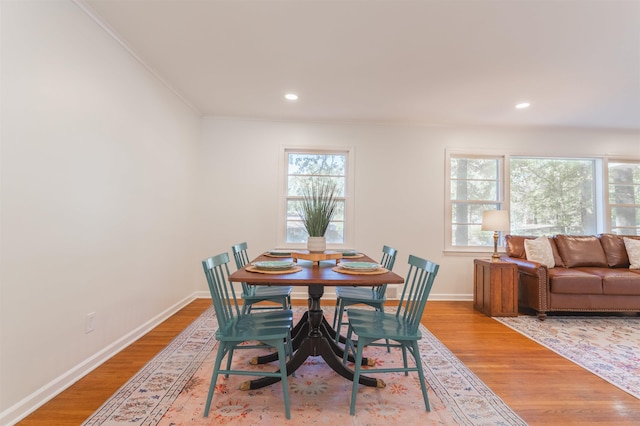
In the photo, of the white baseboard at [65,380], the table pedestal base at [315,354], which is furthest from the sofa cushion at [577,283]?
the white baseboard at [65,380]

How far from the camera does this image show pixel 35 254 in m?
1.66

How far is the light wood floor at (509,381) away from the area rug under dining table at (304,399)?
0.11 m

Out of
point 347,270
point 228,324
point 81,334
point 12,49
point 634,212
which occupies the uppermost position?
point 12,49

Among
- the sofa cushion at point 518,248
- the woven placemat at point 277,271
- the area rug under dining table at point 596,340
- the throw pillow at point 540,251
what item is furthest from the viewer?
the sofa cushion at point 518,248

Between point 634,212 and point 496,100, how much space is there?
310 centimetres

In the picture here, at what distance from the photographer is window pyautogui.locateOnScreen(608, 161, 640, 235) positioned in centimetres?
434

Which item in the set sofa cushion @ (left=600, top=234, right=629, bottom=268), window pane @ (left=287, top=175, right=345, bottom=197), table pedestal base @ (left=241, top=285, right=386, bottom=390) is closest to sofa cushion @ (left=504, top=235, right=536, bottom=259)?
sofa cushion @ (left=600, top=234, right=629, bottom=268)

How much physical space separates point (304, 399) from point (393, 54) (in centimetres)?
266

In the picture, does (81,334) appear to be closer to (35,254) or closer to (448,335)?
(35,254)

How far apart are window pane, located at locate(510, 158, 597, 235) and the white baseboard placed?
16.0 feet

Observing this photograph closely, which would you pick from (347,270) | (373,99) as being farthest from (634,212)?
(347,270)

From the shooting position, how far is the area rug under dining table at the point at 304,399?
5.22 ft

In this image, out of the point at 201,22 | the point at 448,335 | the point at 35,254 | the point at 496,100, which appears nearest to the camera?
the point at 35,254

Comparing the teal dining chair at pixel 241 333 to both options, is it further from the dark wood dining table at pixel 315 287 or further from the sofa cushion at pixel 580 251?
the sofa cushion at pixel 580 251
